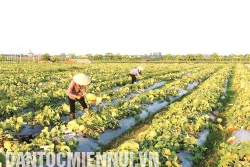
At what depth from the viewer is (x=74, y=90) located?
9.31 meters

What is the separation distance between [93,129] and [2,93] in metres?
7.33

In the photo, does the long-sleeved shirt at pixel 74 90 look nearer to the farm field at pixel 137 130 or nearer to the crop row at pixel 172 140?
the farm field at pixel 137 130

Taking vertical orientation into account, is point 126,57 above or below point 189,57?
below

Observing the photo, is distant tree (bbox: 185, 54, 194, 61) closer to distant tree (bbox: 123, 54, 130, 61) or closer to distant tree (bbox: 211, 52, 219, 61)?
distant tree (bbox: 211, 52, 219, 61)

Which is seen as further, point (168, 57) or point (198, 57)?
point (168, 57)

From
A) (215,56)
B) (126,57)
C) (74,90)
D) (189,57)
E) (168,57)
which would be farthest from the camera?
(168,57)

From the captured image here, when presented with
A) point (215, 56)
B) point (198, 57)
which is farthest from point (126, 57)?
point (215, 56)

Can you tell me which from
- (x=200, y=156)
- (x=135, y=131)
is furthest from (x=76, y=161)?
(x=135, y=131)

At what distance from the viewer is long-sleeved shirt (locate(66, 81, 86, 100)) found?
29.9ft

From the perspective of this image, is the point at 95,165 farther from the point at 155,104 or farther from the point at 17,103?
the point at 155,104

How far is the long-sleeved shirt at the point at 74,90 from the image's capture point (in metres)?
9.12

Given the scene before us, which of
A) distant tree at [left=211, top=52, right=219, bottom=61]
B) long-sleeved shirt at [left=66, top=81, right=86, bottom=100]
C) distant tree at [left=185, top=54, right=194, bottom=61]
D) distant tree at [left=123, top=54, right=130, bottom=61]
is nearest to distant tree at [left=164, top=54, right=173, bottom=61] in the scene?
distant tree at [left=185, top=54, right=194, bottom=61]

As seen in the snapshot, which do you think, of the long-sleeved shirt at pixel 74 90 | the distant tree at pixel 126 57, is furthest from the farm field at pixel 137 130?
the distant tree at pixel 126 57

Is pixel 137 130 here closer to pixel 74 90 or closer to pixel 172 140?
pixel 74 90
